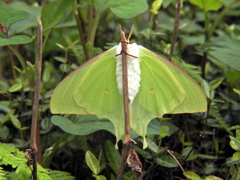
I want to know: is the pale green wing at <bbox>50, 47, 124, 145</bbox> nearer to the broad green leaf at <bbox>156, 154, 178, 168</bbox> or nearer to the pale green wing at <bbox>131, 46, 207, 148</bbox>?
the pale green wing at <bbox>131, 46, 207, 148</bbox>

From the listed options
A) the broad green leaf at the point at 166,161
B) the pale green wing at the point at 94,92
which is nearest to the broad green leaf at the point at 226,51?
the broad green leaf at the point at 166,161

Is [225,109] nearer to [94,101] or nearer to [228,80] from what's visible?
[228,80]

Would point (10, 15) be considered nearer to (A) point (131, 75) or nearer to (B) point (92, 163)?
(A) point (131, 75)

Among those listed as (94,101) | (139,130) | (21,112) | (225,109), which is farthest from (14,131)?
(225,109)

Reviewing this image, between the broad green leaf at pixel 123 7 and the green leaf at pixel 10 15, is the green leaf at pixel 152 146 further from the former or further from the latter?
the green leaf at pixel 10 15

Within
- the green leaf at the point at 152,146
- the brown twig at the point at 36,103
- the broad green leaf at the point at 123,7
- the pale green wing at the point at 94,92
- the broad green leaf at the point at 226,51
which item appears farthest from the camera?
the broad green leaf at the point at 226,51

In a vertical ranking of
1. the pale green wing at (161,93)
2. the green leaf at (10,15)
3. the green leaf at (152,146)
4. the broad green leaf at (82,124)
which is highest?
the green leaf at (10,15)

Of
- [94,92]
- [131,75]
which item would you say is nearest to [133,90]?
[131,75]
